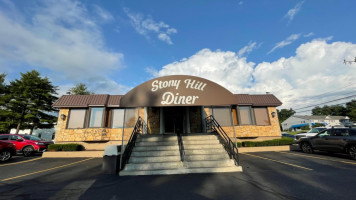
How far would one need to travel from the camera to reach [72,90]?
34031 mm

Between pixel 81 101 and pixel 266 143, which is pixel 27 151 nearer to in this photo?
pixel 81 101

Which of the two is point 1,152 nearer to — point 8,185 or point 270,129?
point 8,185

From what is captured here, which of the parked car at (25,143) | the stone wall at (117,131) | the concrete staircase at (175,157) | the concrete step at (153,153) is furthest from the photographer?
the stone wall at (117,131)

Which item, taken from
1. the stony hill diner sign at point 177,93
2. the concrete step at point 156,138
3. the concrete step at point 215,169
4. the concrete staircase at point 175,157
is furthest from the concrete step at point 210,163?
the stony hill diner sign at point 177,93

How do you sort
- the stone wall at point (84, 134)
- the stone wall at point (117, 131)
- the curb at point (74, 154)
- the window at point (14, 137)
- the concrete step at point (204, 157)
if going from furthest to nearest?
1. the stone wall at point (84, 134)
2. the stone wall at point (117, 131)
3. the window at point (14, 137)
4. the curb at point (74, 154)
5. the concrete step at point (204, 157)

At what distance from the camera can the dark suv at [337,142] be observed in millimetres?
7523

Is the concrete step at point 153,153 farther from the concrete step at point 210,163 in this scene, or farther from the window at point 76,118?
the window at point 76,118

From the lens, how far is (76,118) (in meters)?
12.8

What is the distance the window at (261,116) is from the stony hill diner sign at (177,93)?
28.6 feet

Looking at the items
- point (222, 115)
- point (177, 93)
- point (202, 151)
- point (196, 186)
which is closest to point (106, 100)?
point (177, 93)

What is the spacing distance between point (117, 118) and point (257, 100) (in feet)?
44.2

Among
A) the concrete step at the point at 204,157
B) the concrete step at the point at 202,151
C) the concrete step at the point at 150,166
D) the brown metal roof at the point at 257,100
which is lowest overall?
the concrete step at the point at 150,166

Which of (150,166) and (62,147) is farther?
(62,147)

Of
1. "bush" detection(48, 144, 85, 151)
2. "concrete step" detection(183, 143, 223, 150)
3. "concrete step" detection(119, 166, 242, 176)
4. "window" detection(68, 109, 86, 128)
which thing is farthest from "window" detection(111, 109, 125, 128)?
"concrete step" detection(119, 166, 242, 176)
